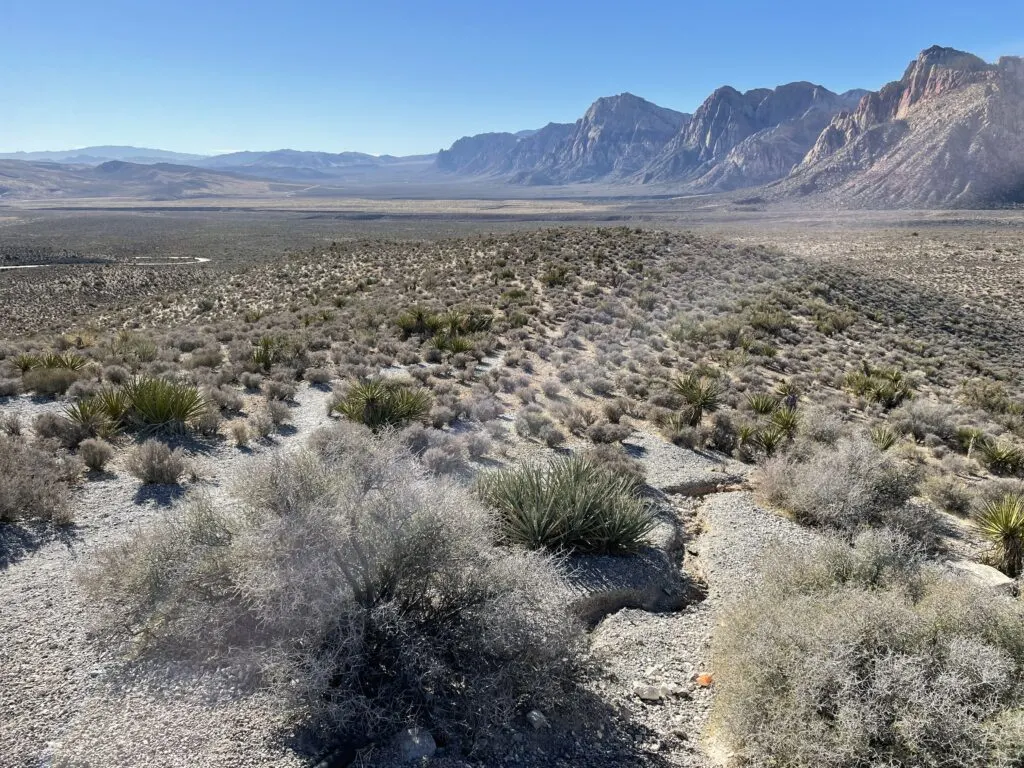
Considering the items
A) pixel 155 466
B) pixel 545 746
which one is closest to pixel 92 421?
pixel 155 466

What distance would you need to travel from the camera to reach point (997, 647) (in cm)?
414

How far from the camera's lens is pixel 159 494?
761cm

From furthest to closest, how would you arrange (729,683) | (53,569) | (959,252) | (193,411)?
(959,252) → (193,411) → (53,569) → (729,683)

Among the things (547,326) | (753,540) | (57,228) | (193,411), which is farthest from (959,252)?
(57,228)

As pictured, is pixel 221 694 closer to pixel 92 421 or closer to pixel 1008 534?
pixel 92 421

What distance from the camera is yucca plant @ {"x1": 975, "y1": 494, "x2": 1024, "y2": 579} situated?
7457 mm

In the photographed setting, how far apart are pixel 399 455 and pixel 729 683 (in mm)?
3790

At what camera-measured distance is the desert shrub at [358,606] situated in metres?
4.02

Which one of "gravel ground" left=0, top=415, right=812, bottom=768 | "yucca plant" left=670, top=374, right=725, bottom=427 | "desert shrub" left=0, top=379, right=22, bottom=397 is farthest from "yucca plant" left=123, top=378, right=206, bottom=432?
"yucca plant" left=670, top=374, right=725, bottom=427

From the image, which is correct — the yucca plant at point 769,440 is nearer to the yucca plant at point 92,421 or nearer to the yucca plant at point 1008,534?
the yucca plant at point 1008,534

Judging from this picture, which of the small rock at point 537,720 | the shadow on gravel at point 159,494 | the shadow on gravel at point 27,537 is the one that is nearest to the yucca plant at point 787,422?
the small rock at point 537,720

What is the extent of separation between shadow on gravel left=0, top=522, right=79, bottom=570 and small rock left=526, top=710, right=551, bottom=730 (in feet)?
16.4

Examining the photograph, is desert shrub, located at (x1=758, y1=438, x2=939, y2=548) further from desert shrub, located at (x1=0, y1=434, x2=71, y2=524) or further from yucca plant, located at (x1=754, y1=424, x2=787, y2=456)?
desert shrub, located at (x1=0, y1=434, x2=71, y2=524)

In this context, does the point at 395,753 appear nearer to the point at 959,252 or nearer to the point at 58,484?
the point at 58,484
